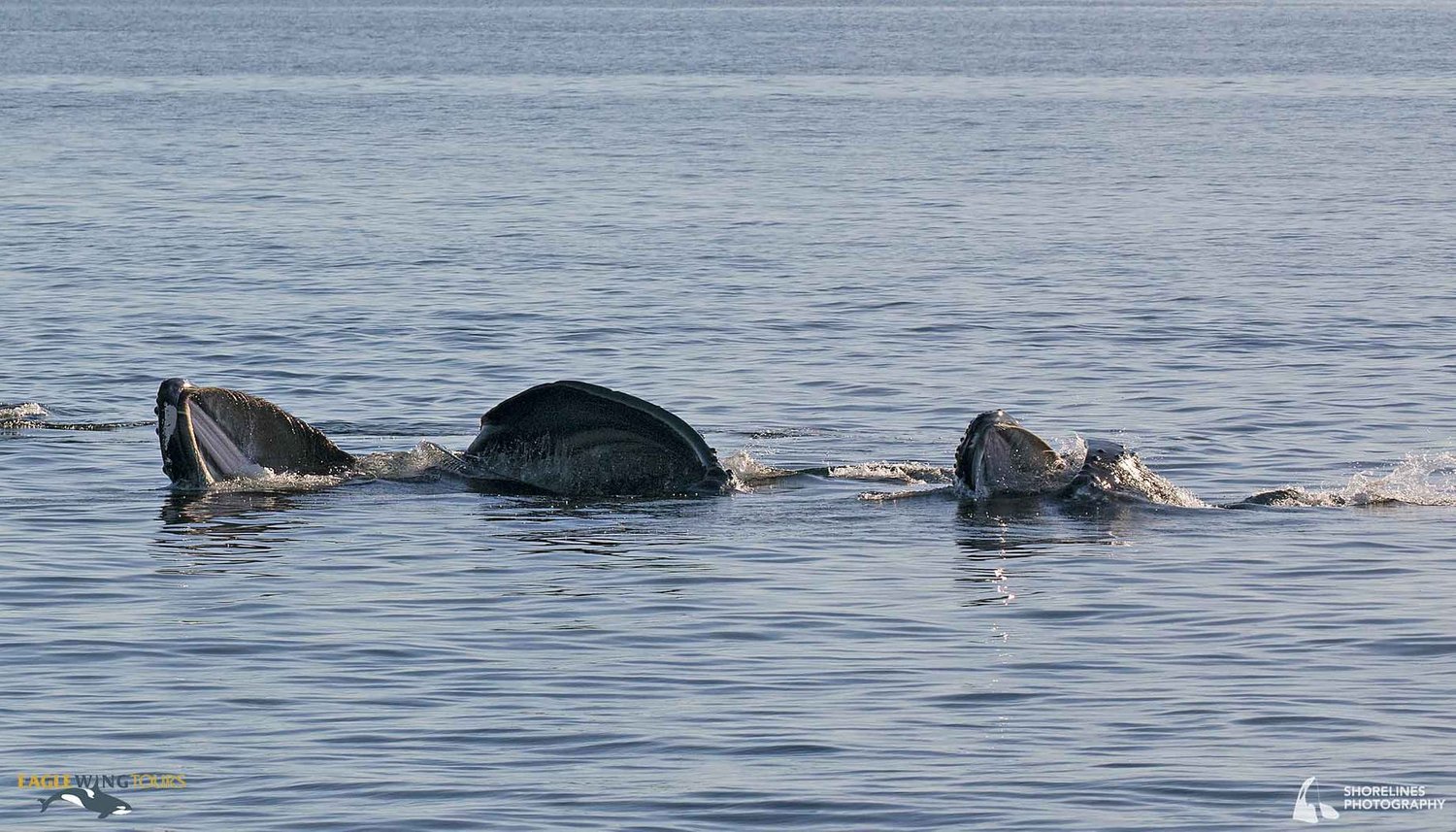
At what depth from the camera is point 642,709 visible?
44.1ft

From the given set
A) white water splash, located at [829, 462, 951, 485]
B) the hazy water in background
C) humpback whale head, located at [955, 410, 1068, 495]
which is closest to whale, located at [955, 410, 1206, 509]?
humpback whale head, located at [955, 410, 1068, 495]

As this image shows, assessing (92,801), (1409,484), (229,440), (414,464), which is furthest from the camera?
(414,464)

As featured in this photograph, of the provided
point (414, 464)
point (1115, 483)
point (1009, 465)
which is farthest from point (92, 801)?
point (1115, 483)

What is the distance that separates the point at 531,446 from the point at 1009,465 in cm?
390

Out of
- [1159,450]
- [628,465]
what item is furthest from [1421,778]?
[1159,450]

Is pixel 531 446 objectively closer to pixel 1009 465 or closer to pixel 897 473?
pixel 897 473

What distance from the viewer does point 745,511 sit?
63.5ft

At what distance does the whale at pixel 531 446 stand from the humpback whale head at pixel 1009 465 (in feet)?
6.80

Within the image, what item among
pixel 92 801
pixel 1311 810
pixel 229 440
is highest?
pixel 229 440

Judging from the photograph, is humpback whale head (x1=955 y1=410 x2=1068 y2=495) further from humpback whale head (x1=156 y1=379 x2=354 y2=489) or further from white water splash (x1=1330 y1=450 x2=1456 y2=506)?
humpback whale head (x1=156 y1=379 x2=354 y2=489)

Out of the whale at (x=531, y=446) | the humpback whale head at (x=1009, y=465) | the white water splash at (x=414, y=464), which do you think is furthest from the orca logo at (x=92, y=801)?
the humpback whale head at (x=1009, y=465)

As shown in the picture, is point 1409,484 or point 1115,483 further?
point 1409,484

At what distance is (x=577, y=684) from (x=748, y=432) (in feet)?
31.2

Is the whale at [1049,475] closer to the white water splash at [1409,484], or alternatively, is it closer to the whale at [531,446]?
the white water splash at [1409,484]
